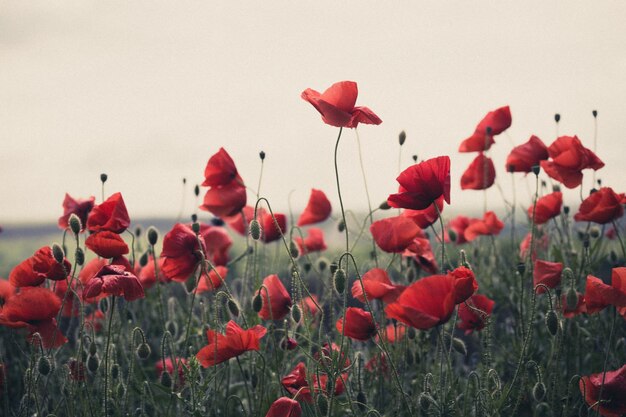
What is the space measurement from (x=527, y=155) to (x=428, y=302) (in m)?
1.80

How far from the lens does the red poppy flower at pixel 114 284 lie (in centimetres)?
212

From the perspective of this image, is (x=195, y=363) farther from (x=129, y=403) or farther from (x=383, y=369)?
(x=383, y=369)

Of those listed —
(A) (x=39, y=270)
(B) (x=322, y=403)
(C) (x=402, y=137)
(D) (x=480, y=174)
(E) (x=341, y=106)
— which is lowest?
(B) (x=322, y=403)

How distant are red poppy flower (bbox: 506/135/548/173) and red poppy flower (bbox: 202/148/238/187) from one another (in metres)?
1.35

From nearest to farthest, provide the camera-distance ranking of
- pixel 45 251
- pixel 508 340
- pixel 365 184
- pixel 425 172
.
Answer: pixel 425 172 → pixel 45 251 → pixel 365 184 → pixel 508 340

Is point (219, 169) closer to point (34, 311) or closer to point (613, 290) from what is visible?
point (34, 311)

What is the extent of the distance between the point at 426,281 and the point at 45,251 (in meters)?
1.50

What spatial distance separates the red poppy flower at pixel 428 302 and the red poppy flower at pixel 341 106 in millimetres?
650

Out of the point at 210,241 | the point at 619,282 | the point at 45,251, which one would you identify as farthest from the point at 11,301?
the point at 619,282

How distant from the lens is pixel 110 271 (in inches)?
87.7

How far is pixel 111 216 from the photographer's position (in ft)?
8.07

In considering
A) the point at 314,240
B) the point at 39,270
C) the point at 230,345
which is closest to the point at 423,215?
the point at 230,345

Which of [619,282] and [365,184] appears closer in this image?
[619,282]

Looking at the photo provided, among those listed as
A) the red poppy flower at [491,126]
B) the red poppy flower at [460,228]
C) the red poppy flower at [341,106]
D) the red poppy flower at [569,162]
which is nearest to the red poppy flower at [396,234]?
the red poppy flower at [341,106]
